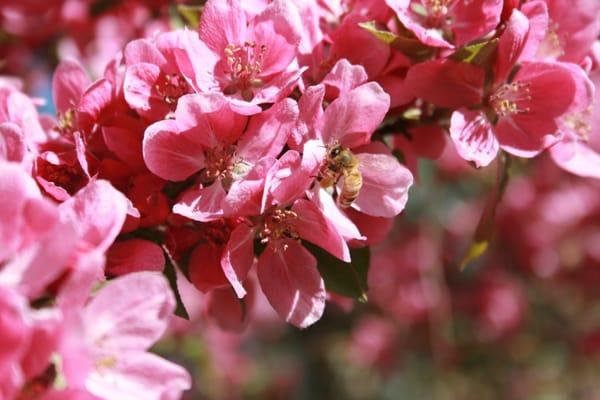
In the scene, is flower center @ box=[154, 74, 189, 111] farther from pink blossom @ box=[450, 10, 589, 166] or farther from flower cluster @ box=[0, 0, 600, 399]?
pink blossom @ box=[450, 10, 589, 166]

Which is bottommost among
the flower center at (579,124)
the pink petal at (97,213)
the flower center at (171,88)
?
the flower center at (579,124)

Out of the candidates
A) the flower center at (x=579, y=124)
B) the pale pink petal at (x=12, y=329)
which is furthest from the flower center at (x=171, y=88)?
the flower center at (x=579, y=124)

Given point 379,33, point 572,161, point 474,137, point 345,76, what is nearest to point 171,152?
point 345,76

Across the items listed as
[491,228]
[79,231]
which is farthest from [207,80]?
[491,228]

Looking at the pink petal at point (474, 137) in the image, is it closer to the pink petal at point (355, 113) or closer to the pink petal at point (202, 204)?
the pink petal at point (355, 113)

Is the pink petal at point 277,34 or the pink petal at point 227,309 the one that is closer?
the pink petal at point 277,34

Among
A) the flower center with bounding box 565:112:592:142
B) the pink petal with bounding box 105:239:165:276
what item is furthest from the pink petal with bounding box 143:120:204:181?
the flower center with bounding box 565:112:592:142

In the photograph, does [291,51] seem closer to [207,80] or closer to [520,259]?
[207,80]
